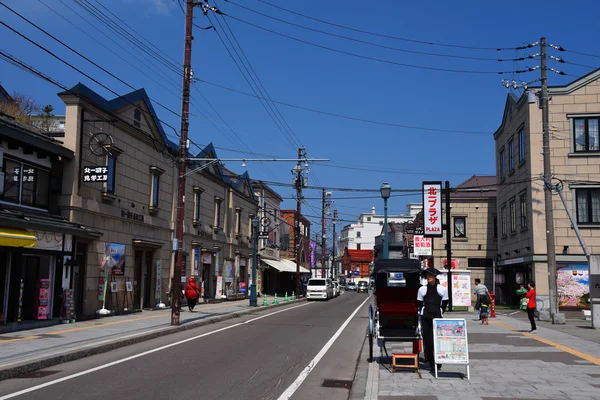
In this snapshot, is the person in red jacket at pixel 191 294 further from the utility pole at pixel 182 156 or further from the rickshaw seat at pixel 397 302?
the rickshaw seat at pixel 397 302

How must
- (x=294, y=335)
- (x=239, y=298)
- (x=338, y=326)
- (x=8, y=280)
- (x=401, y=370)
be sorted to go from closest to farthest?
(x=401, y=370)
(x=8, y=280)
(x=294, y=335)
(x=338, y=326)
(x=239, y=298)

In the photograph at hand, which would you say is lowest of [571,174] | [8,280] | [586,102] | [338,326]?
[338,326]

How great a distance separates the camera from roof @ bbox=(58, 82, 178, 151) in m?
20.6

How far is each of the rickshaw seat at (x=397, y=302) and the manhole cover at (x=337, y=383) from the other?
196cm

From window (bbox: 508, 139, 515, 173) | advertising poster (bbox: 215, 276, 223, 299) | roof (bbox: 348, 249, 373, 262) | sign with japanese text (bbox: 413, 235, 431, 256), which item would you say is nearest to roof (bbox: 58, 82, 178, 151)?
advertising poster (bbox: 215, 276, 223, 299)

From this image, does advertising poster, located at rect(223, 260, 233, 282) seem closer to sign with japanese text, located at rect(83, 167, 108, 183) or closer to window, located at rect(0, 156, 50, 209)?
sign with japanese text, located at rect(83, 167, 108, 183)

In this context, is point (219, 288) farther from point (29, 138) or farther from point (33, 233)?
point (29, 138)

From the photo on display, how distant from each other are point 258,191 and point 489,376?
1824 inches

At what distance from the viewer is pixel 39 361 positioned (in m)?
11.5

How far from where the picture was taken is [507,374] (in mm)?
10766

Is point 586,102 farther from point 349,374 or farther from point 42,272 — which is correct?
point 42,272

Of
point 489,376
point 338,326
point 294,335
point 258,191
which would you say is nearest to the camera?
point 489,376

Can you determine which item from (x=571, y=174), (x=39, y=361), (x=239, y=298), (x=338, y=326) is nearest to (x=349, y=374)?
(x=39, y=361)

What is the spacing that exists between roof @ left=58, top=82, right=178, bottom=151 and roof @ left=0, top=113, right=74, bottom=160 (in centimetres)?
174
